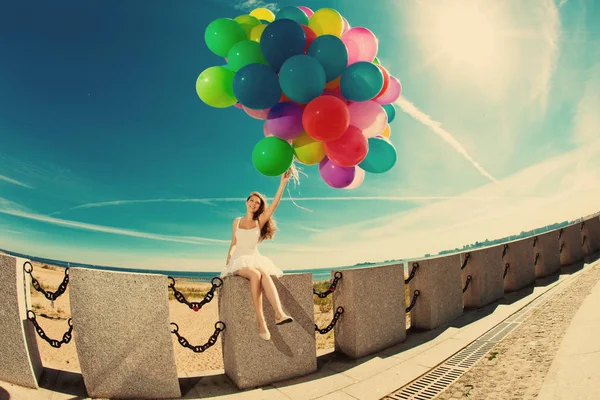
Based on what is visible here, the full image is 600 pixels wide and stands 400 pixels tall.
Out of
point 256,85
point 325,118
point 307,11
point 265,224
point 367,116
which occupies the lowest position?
point 265,224

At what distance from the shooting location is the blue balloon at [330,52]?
3.24 m

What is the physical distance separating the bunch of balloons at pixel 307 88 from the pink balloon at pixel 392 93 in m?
0.01

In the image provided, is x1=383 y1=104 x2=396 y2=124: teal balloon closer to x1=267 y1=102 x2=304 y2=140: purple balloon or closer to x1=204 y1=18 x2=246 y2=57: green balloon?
x1=267 y1=102 x2=304 y2=140: purple balloon

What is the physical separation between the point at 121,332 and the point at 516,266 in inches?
258

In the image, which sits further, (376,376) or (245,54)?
(245,54)

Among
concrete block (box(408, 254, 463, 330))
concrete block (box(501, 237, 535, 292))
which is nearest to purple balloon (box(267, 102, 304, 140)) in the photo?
concrete block (box(408, 254, 463, 330))

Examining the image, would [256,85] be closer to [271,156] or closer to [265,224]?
[271,156]

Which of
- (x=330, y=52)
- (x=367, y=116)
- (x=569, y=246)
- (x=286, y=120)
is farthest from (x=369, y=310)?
(x=569, y=246)

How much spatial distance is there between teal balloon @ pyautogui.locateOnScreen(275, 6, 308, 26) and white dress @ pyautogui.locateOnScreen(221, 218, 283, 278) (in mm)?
2389

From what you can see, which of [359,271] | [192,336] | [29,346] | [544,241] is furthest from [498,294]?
[192,336]

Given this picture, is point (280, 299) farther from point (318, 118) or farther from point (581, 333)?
point (581, 333)

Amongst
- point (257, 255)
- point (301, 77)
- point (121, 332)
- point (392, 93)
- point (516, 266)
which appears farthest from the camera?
point (516, 266)

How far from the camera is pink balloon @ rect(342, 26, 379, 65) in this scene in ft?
11.7

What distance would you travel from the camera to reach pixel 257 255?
3.48 m
